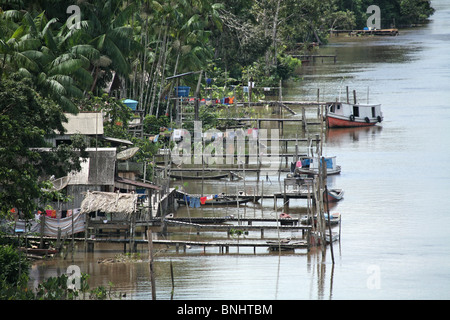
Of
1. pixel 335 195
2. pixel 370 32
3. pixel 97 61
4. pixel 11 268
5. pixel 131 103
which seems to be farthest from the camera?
pixel 370 32

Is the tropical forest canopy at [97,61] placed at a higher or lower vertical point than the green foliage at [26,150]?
higher

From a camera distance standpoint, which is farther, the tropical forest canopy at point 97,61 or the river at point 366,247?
the river at point 366,247

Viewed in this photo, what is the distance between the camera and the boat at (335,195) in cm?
3728

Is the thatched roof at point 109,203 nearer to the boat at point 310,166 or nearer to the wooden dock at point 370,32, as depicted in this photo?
the boat at point 310,166

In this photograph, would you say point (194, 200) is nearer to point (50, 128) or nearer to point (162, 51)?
point (50, 128)

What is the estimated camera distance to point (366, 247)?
3062 centimetres

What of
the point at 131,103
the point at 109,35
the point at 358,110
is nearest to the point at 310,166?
the point at 131,103

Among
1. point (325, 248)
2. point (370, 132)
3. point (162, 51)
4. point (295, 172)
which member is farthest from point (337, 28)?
point (325, 248)

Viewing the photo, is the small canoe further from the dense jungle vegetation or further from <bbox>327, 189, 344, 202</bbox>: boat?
<bbox>327, 189, 344, 202</bbox>: boat

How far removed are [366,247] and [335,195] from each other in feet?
22.8

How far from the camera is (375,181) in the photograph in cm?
4225

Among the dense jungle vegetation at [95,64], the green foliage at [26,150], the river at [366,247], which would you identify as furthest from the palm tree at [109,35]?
the green foliage at [26,150]

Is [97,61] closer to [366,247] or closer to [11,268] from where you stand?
[366,247]

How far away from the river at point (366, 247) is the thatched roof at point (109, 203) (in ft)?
5.48
